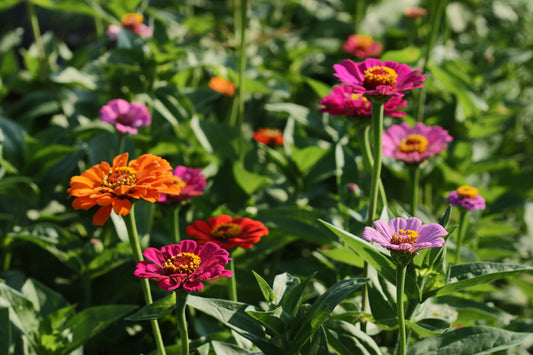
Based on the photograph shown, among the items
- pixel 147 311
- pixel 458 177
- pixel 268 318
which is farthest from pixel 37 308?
pixel 458 177

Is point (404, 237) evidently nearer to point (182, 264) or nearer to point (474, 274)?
point (474, 274)

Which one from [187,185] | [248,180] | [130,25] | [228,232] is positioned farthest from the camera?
[130,25]

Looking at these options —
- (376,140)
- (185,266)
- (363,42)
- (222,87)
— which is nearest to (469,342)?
(376,140)

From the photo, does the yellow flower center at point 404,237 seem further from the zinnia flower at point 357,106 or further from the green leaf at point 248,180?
the green leaf at point 248,180

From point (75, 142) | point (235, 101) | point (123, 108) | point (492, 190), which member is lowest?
point (492, 190)

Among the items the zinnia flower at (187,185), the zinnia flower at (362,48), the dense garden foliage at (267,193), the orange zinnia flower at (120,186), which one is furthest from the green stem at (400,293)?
the zinnia flower at (362,48)

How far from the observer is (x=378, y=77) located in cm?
88

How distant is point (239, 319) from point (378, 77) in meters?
0.44

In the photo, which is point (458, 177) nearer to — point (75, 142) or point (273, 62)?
point (273, 62)

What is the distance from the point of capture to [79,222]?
161 cm

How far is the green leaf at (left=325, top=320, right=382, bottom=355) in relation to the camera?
0.90 metres

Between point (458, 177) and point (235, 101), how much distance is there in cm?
73

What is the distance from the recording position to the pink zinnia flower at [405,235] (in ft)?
2.48

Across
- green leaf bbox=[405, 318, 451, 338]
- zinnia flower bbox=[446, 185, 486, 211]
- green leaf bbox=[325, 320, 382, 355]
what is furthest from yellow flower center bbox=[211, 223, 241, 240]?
zinnia flower bbox=[446, 185, 486, 211]
